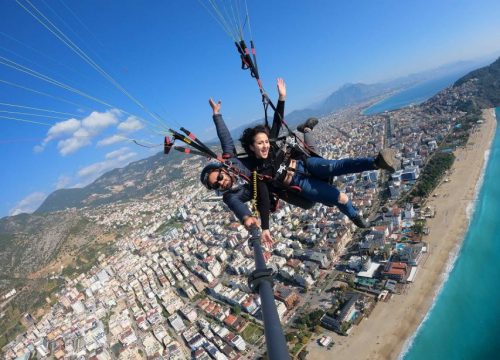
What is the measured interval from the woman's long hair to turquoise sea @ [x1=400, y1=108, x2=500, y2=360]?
13140 mm

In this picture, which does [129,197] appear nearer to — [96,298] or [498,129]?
[96,298]

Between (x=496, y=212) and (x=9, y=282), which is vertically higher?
(x=9, y=282)

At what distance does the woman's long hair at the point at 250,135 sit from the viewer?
11.5 ft

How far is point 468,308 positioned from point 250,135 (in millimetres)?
16333

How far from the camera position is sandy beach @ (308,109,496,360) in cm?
1336

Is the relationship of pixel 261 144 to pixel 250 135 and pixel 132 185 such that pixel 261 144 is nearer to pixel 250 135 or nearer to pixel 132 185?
pixel 250 135

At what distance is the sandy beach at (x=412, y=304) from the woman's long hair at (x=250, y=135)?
12.6 metres

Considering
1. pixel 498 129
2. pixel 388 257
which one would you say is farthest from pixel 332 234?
pixel 498 129

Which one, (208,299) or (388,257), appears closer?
(388,257)

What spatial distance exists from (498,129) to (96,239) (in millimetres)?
55291

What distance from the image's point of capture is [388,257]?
18438 millimetres

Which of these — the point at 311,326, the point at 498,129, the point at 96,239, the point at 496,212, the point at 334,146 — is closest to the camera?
the point at 311,326

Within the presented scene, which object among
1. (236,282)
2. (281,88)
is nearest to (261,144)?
(281,88)

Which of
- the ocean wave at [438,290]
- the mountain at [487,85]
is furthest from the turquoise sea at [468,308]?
the mountain at [487,85]
